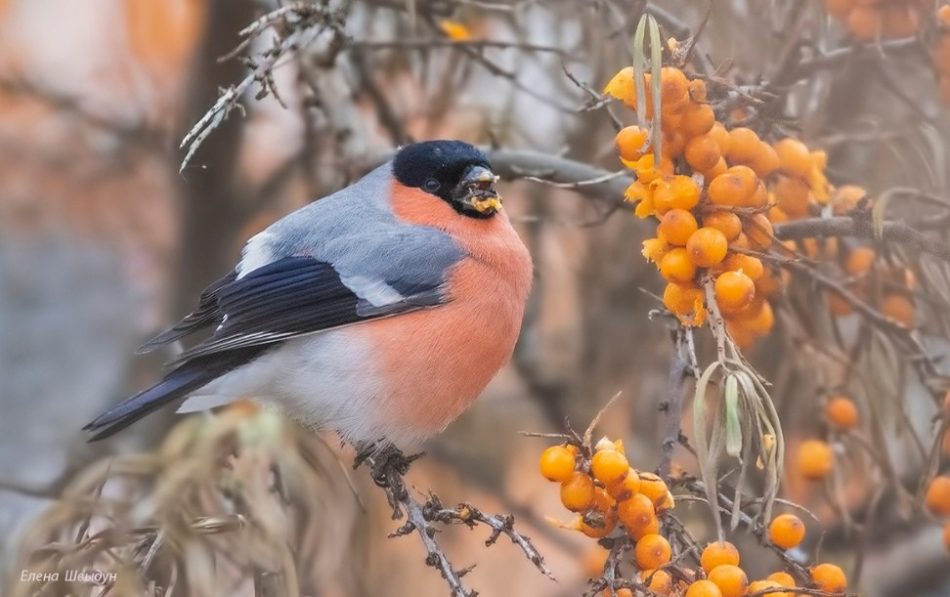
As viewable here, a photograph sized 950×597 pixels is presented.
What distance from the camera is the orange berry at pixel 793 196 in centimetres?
162

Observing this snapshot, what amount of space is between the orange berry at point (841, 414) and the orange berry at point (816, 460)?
0.04 meters

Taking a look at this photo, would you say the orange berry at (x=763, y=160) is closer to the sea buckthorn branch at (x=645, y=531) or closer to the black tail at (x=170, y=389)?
the sea buckthorn branch at (x=645, y=531)

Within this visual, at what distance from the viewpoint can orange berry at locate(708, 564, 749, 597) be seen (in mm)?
1231

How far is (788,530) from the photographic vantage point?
1396 millimetres

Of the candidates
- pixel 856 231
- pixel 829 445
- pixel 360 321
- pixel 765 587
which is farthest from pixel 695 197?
pixel 360 321

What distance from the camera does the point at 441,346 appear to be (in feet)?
6.32

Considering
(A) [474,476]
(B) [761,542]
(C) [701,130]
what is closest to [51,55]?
(A) [474,476]

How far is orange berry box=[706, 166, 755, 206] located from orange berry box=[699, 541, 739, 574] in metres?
0.39

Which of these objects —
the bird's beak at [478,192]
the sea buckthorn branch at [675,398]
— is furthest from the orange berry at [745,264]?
the bird's beak at [478,192]

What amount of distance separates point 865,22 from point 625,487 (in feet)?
2.57

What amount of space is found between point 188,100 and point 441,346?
84 centimetres

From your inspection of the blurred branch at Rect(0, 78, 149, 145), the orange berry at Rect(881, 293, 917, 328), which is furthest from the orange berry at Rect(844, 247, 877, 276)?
the blurred branch at Rect(0, 78, 149, 145)

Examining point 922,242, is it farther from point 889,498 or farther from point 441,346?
point 889,498

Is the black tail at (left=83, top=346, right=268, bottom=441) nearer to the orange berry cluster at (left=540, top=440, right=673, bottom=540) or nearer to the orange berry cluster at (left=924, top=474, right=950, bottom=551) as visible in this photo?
the orange berry cluster at (left=540, top=440, right=673, bottom=540)
